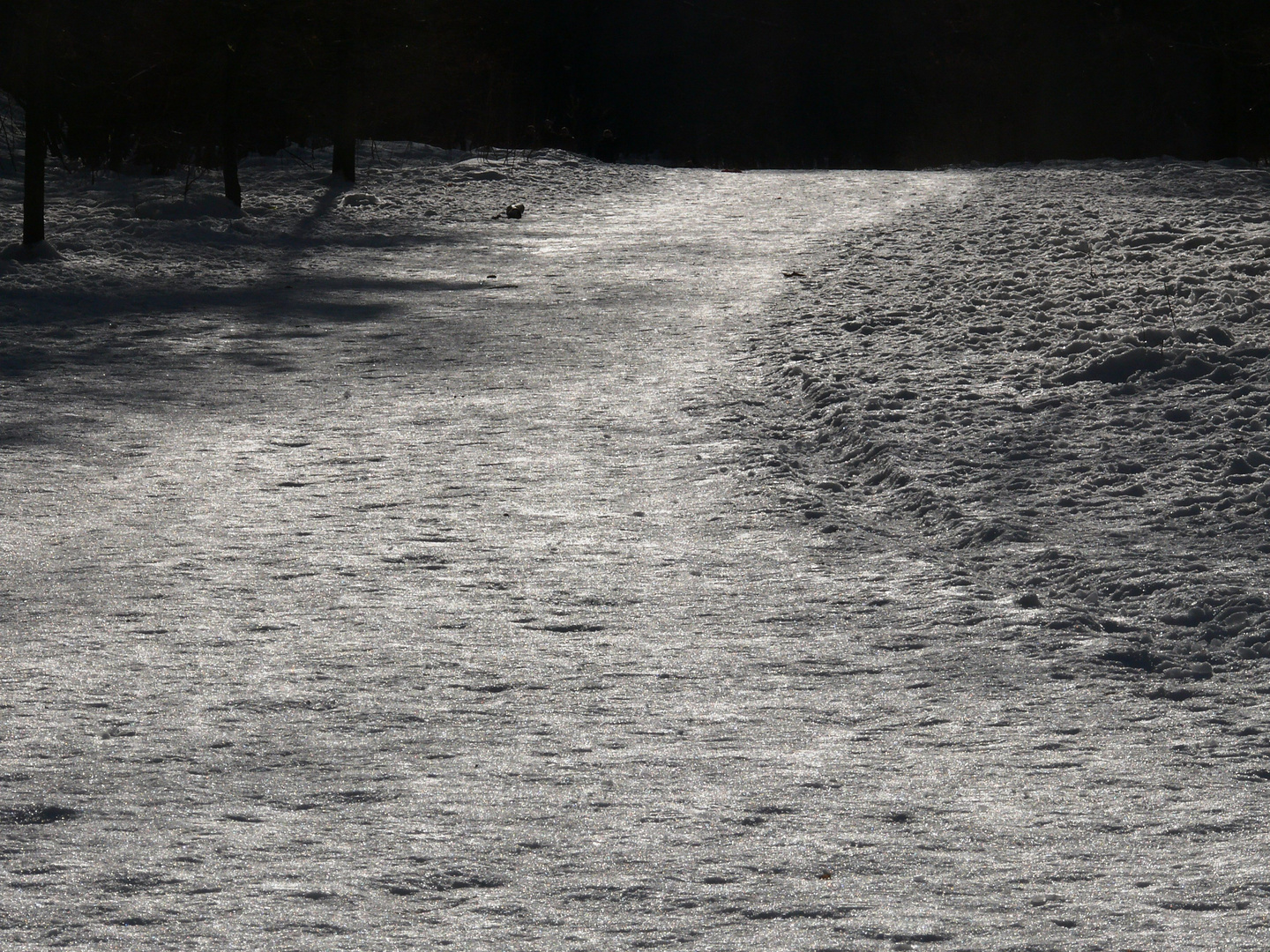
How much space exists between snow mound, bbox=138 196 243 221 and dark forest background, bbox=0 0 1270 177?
934 millimetres

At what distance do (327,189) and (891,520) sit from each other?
16.6 meters

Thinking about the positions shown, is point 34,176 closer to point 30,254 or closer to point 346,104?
point 30,254

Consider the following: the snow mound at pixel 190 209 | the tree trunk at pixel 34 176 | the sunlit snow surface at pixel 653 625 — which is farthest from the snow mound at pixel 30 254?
the sunlit snow surface at pixel 653 625

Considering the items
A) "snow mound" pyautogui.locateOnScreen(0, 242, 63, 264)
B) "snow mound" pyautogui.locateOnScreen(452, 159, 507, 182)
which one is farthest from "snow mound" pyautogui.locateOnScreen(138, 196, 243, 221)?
"snow mound" pyautogui.locateOnScreen(452, 159, 507, 182)

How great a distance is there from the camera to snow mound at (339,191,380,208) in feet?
63.3

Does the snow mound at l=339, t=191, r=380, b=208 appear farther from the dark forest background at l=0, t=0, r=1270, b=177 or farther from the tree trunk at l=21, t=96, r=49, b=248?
the tree trunk at l=21, t=96, r=49, b=248

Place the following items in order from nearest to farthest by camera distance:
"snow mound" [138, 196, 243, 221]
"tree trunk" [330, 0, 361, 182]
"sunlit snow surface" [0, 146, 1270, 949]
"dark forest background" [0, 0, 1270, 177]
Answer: "sunlit snow surface" [0, 146, 1270, 949] < "snow mound" [138, 196, 243, 221] < "dark forest background" [0, 0, 1270, 177] < "tree trunk" [330, 0, 361, 182]

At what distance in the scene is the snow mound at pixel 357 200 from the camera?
1928 cm

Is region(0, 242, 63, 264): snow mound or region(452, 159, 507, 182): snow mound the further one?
region(452, 159, 507, 182): snow mound

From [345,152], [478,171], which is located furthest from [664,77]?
[345,152]

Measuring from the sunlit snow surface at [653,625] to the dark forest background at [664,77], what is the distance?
27.2 ft

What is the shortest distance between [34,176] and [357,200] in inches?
235

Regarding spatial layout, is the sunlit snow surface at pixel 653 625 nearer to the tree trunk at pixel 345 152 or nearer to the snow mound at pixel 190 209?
the snow mound at pixel 190 209

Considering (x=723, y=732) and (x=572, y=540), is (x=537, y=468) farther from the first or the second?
(x=723, y=732)
